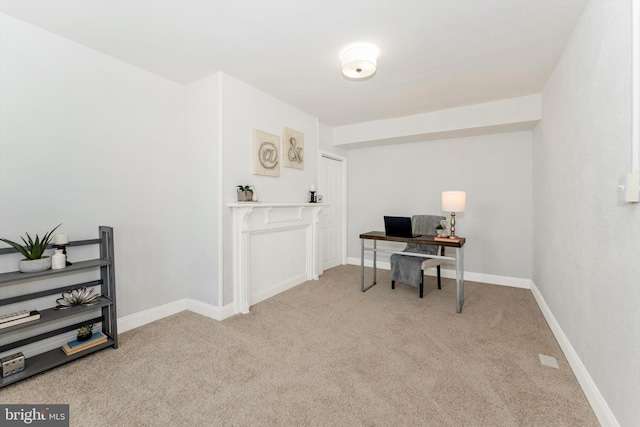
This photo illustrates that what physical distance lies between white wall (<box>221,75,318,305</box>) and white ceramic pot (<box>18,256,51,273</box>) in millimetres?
1259

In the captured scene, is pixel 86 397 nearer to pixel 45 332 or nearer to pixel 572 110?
pixel 45 332

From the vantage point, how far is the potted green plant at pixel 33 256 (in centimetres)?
179

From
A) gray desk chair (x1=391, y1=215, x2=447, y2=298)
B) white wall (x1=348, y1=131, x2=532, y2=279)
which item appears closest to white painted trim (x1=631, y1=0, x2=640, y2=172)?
gray desk chair (x1=391, y1=215, x2=447, y2=298)

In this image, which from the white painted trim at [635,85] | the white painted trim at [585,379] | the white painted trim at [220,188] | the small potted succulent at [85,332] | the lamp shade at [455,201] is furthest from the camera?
the lamp shade at [455,201]

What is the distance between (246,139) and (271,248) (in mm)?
1285

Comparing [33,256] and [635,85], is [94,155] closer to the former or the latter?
[33,256]

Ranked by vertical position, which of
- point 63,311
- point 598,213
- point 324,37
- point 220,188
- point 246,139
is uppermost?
point 324,37

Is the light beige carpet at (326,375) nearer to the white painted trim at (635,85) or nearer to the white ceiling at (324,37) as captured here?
the white painted trim at (635,85)

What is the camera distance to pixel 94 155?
228 cm

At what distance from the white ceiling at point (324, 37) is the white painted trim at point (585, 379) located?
7.38ft

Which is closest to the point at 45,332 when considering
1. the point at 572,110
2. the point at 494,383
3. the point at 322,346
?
the point at 322,346

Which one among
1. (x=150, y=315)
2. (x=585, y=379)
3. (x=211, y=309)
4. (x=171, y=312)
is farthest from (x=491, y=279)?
(x=150, y=315)

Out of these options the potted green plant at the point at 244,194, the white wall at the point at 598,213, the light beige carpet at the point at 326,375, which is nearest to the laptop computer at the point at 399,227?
the light beige carpet at the point at 326,375

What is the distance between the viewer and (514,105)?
3.27m
